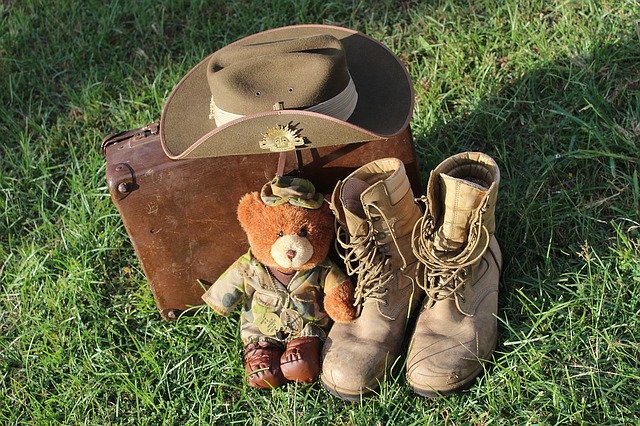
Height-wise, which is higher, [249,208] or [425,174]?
[249,208]

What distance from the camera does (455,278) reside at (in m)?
2.23

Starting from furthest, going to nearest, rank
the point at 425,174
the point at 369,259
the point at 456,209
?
1. the point at 425,174
2. the point at 369,259
3. the point at 456,209

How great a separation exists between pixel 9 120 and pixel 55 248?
2.53ft

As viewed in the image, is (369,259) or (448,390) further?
(369,259)

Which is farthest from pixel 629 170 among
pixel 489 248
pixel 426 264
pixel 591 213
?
pixel 426 264

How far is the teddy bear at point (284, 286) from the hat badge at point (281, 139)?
9 centimetres

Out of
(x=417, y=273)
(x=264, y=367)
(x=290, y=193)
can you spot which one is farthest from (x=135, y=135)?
(x=417, y=273)

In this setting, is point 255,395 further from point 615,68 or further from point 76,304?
point 615,68

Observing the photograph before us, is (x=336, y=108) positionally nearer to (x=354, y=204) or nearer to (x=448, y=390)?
(x=354, y=204)

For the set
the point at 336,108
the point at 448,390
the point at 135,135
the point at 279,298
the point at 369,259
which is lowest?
the point at 448,390

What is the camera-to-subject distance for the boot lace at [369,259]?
2.23 meters

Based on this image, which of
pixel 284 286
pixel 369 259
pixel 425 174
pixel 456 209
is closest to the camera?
pixel 456 209

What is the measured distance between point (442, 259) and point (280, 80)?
667 millimetres

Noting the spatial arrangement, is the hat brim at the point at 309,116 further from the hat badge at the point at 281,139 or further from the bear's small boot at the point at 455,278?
the bear's small boot at the point at 455,278
